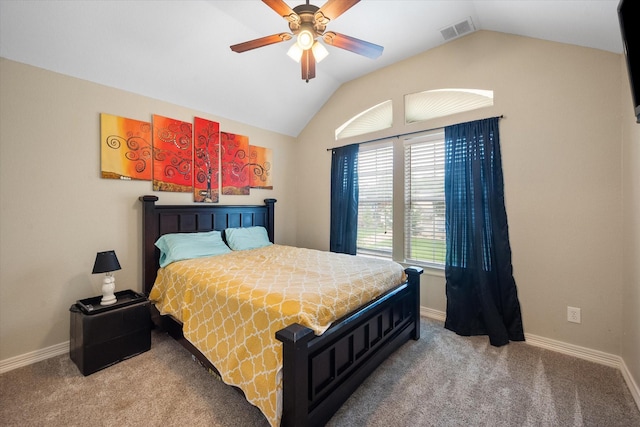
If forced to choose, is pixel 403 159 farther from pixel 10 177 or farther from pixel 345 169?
pixel 10 177

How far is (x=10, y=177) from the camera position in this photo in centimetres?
211

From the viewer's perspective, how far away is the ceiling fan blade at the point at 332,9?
165 centimetres

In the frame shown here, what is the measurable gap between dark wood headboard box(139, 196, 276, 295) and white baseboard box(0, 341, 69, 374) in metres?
0.74

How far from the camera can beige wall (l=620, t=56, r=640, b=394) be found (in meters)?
1.78

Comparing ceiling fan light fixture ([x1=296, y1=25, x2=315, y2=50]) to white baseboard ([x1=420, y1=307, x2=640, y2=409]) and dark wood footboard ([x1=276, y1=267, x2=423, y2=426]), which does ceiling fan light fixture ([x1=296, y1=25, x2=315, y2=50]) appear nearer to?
dark wood footboard ([x1=276, y1=267, x2=423, y2=426])

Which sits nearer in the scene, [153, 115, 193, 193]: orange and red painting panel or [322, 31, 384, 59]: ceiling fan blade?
[322, 31, 384, 59]: ceiling fan blade

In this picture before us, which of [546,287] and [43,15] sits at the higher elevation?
[43,15]

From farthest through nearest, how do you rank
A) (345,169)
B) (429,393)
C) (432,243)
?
(345,169), (432,243), (429,393)

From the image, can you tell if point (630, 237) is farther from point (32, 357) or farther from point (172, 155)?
point (32, 357)

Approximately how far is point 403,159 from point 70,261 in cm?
365

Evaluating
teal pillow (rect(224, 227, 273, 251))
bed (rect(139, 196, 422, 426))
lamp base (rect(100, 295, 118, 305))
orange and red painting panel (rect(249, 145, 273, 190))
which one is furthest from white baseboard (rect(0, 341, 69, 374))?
orange and red painting panel (rect(249, 145, 273, 190))

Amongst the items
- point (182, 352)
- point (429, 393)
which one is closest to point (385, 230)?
point (429, 393)

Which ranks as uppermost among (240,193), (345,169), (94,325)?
(345,169)

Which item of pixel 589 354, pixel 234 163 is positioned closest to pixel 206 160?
pixel 234 163
